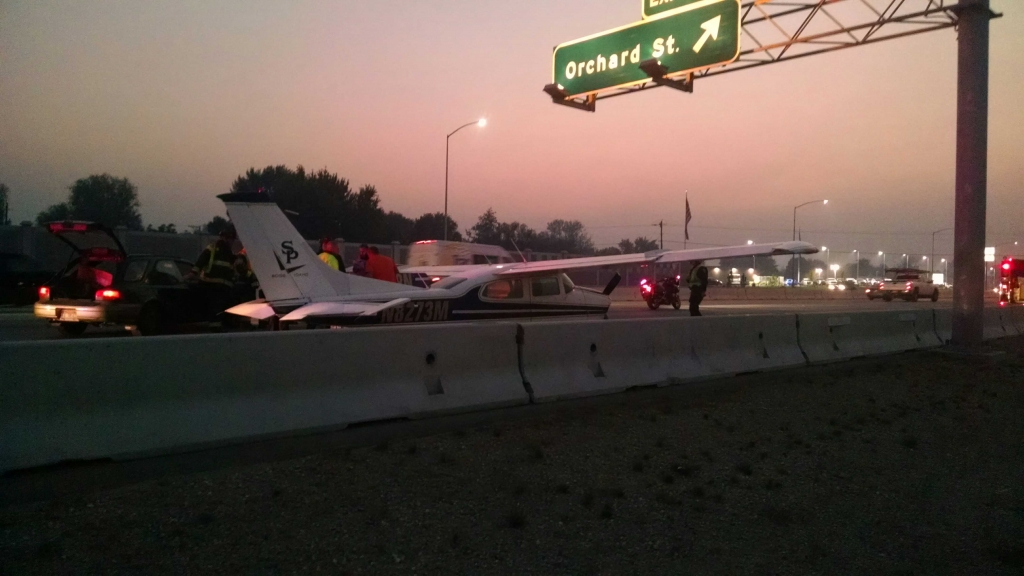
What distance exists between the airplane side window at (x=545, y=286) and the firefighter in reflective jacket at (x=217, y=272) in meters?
5.17

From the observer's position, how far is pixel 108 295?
40.2ft

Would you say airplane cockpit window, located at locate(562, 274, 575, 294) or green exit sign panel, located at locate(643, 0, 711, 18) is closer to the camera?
airplane cockpit window, located at locate(562, 274, 575, 294)

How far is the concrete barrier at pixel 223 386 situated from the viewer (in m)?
5.05

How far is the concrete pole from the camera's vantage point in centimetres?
1326

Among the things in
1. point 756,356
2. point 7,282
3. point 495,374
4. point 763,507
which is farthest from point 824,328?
point 7,282

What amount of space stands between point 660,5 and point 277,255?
10.3 meters

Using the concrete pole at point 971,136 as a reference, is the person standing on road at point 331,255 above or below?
below

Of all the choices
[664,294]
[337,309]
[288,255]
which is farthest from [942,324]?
[664,294]

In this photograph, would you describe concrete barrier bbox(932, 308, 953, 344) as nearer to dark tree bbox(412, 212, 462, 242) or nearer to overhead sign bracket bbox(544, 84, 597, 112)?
overhead sign bracket bbox(544, 84, 597, 112)

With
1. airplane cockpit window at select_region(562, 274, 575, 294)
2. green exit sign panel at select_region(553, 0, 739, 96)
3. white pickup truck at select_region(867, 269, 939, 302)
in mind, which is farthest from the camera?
white pickup truck at select_region(867, 269, 939, 302)

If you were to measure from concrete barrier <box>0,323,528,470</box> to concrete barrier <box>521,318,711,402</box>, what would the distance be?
52cm

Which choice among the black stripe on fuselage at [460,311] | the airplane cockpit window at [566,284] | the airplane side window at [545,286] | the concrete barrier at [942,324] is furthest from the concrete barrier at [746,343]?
the concrete barrier at [942,324]

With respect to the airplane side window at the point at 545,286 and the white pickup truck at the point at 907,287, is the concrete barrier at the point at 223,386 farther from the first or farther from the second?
the white pickup truck at the point at 907,287

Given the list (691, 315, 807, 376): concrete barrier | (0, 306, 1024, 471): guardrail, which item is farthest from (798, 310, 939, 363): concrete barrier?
(0, 306, 1024, 471): guardrail
